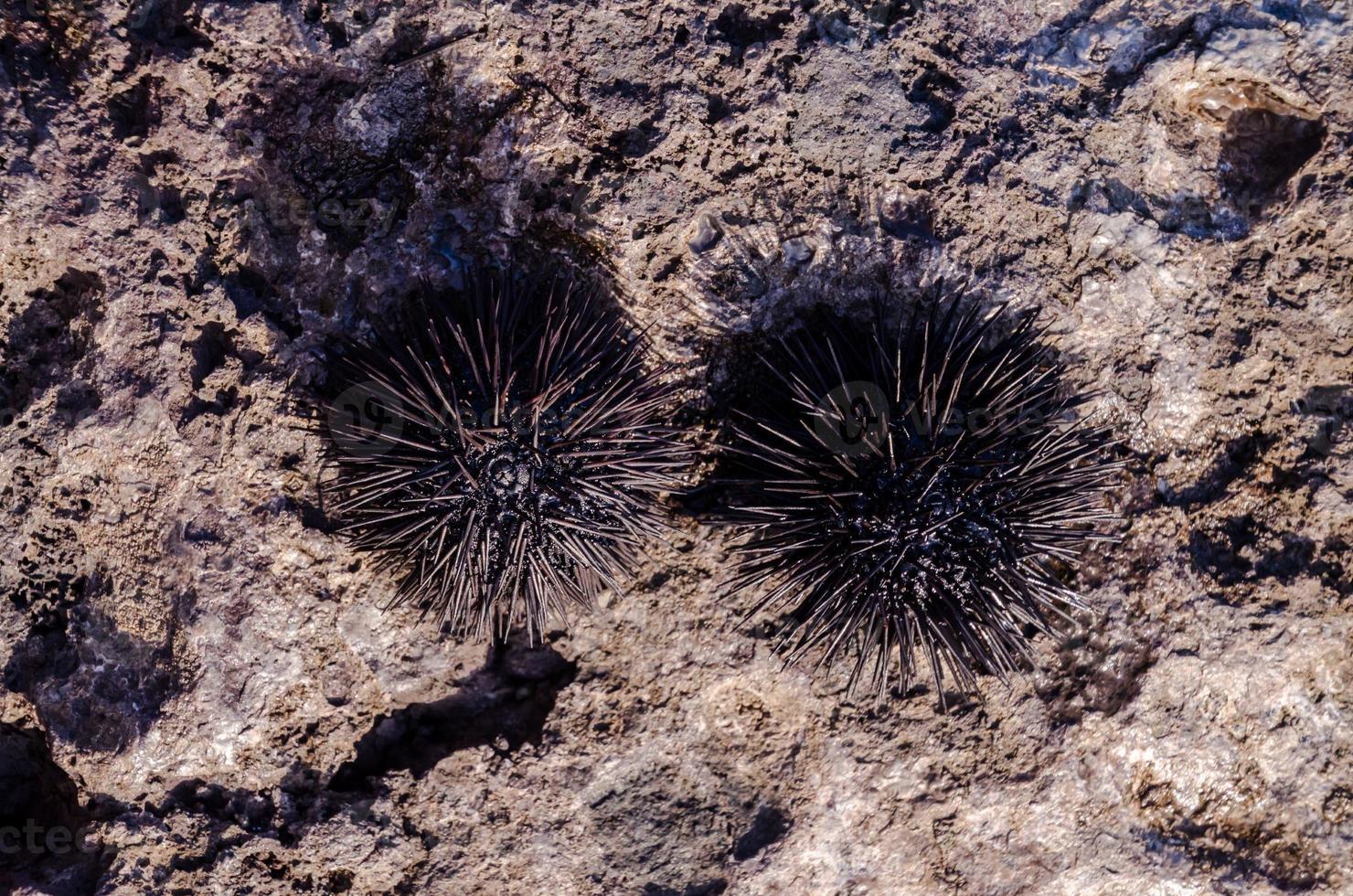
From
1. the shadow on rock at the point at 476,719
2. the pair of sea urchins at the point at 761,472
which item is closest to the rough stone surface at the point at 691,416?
the shadow on rock at the point at 476,719

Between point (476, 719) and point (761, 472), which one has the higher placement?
point (761, 472)

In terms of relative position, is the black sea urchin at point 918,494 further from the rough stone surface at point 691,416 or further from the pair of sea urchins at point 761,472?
the rough stone surface at point 691,416

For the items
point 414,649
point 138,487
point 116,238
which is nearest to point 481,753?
point 414,649

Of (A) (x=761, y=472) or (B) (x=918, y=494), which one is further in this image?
(A) (x=761, y=472)

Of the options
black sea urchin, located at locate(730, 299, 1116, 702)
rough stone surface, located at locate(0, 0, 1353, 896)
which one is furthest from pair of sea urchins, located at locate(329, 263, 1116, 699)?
rough stone surface, located at locate(0, 0, 1353, 896)

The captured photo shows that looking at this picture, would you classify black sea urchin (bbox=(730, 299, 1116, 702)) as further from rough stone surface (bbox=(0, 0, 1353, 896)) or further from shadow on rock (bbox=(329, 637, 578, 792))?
shadow on rock (bbox=(329, 637, 578, 792))

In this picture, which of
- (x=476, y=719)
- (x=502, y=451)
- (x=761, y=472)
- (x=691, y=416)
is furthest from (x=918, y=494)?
(x=476, y=719)

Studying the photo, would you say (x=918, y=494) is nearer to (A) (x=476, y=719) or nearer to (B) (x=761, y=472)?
(B) (x=761, y=472)

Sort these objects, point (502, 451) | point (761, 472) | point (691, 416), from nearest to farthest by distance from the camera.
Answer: point (502, 451) < point (761, 472) < point (691, 416)
